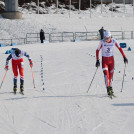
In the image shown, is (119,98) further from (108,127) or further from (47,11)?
(47,11)

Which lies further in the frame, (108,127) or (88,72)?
(88,72)

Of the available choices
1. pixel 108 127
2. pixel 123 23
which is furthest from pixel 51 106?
pixel 123 23

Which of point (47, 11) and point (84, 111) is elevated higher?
point (47, 11)

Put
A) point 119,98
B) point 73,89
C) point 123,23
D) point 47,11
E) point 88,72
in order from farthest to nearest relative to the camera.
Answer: point 47,11, point 123,23, point 88,72, point 73,89, point 119,98

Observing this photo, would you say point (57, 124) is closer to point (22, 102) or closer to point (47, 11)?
point (22, 102)

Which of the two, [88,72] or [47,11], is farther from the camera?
[47,11]

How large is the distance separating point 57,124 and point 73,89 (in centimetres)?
392

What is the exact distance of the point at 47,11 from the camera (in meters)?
62.6

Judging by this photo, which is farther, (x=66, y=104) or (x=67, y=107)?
(x=66, y=104)

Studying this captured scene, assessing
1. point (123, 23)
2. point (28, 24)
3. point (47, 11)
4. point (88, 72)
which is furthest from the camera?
point (47, 11)

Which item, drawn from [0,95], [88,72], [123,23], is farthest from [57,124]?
[123,23]

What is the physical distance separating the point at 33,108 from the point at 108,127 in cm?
227

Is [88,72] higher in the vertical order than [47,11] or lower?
lower

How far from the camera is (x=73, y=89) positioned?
1089 centimetres
